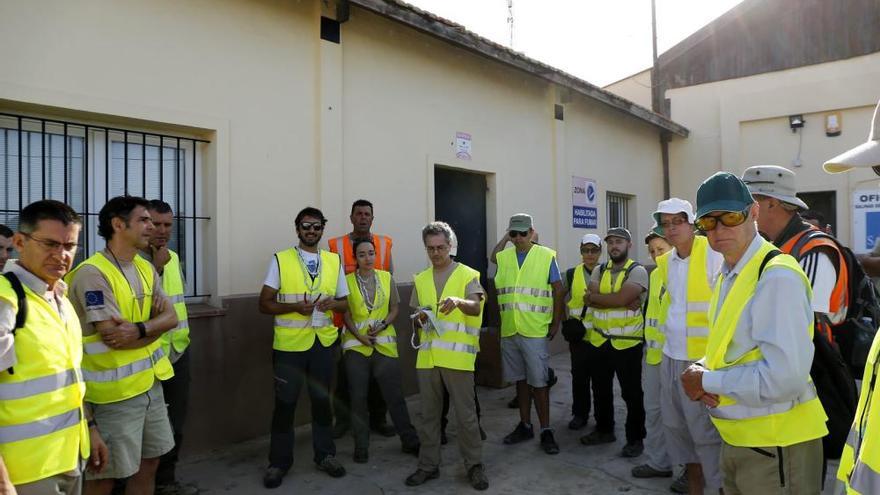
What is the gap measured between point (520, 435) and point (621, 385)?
962mm

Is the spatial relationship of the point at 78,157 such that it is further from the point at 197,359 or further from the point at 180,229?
the point at 197,359

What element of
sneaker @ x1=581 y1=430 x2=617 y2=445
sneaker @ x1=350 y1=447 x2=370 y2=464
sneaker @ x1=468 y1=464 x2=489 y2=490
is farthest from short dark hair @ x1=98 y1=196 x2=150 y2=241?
sneaker @ x1=581 y1=430 x2=617 y2=445

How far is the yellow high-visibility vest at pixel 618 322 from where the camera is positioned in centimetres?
489

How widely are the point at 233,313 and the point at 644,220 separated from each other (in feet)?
28.7

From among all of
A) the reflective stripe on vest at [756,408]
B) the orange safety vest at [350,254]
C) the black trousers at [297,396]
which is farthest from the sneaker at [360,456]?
the reflective stripe on vest at [756,408]

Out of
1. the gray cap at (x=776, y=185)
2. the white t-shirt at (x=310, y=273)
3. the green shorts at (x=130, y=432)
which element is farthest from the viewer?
the white t-shirt at (x=310, y=273)

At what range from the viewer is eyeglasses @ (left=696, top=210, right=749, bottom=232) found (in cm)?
222

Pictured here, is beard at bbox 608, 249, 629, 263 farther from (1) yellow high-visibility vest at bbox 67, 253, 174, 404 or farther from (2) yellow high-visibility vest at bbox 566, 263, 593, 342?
(1) yellow high-visibility vest at bbox 67, 253, 174, 404

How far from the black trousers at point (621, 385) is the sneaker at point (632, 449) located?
3 centimetres

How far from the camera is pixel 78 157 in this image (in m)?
4.32

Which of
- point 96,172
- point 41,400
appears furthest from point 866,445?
point 96,172

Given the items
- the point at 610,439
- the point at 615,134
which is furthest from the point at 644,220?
the point at 610,439

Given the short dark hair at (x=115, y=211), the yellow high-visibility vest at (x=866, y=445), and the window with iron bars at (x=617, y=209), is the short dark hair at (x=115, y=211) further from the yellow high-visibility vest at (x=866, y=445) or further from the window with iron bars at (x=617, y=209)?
the window with iron bars at (x=617, y=209)

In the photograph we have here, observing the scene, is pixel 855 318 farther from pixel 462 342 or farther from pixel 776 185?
pixel 462 342
